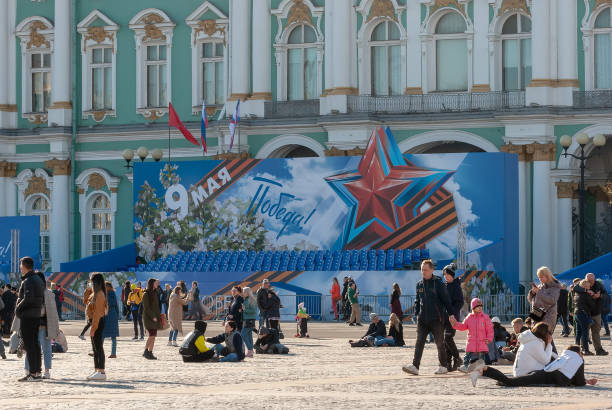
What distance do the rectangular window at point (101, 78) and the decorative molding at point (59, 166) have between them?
2390 mm

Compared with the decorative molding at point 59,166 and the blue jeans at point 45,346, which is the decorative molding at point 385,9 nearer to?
the decorative molding at point 59,166

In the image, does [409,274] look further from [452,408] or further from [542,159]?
[452,408]

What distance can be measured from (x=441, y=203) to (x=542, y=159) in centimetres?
543

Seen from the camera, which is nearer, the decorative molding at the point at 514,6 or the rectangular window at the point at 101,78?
the decorative molding at the point at 514,6

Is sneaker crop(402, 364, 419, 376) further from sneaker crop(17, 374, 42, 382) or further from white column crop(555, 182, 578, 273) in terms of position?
white column crop(555, 182, 578, 273)

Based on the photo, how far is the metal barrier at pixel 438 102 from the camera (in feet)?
178

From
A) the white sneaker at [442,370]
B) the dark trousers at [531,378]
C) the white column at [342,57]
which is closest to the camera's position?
the dark trousers at [531,378]

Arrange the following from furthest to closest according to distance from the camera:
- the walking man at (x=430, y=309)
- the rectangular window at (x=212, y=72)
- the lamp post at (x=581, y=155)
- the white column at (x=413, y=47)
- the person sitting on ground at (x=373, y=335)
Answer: the rectangular window at (x=212, y=72)
the white column at (x=413, y=47)
the lamp post at (x=581, y=155)
the person sitting on ground at (x=373, y=335)
the walking man at (x=430, y=309)

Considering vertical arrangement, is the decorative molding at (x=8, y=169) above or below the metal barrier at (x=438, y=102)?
below

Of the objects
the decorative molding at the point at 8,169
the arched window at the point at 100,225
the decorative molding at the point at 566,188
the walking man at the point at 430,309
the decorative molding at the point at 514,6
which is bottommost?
the walking man at the point at 430,309

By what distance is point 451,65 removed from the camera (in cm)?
5594

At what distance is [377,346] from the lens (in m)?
34.8

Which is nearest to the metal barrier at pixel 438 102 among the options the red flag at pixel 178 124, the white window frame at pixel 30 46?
the red flag at pixel 178 124

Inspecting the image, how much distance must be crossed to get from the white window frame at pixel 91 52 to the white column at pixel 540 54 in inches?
665
